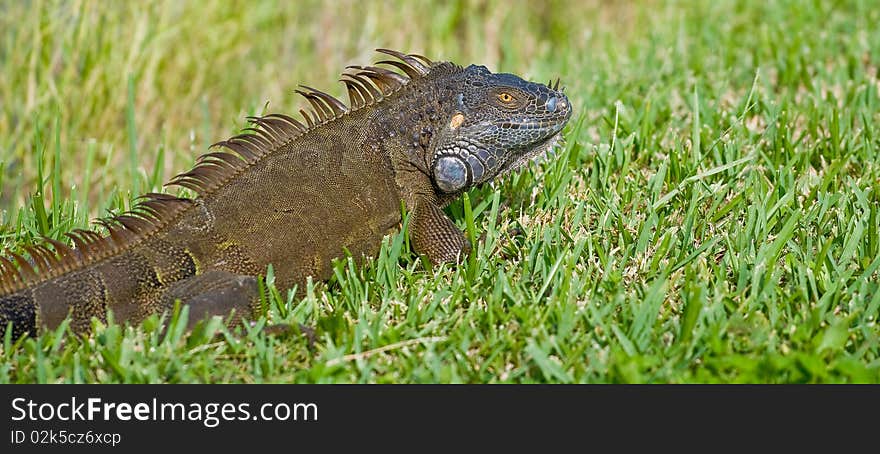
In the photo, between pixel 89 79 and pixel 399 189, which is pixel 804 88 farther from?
Result: pixel 89 79

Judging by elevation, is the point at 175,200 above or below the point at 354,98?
below

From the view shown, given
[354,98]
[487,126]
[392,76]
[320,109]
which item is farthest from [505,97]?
[320,109]

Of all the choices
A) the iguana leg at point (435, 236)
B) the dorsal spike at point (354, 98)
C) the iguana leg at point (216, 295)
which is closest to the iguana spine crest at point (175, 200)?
the dorsal spike at point (354, 98)

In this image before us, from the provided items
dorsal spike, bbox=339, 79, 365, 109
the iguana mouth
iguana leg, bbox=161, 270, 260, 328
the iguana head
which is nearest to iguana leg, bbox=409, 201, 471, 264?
the iguana head

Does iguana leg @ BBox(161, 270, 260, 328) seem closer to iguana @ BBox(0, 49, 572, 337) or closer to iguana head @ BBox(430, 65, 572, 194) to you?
iguana @ BBox(0, 49, 572, 337)

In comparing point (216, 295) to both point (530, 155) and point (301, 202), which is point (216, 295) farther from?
point (530, 155)

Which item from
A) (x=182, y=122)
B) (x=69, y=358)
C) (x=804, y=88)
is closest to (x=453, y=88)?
(x=69, y=358)

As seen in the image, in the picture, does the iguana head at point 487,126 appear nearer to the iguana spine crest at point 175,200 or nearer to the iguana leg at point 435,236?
the iguana leg at point 435,236
